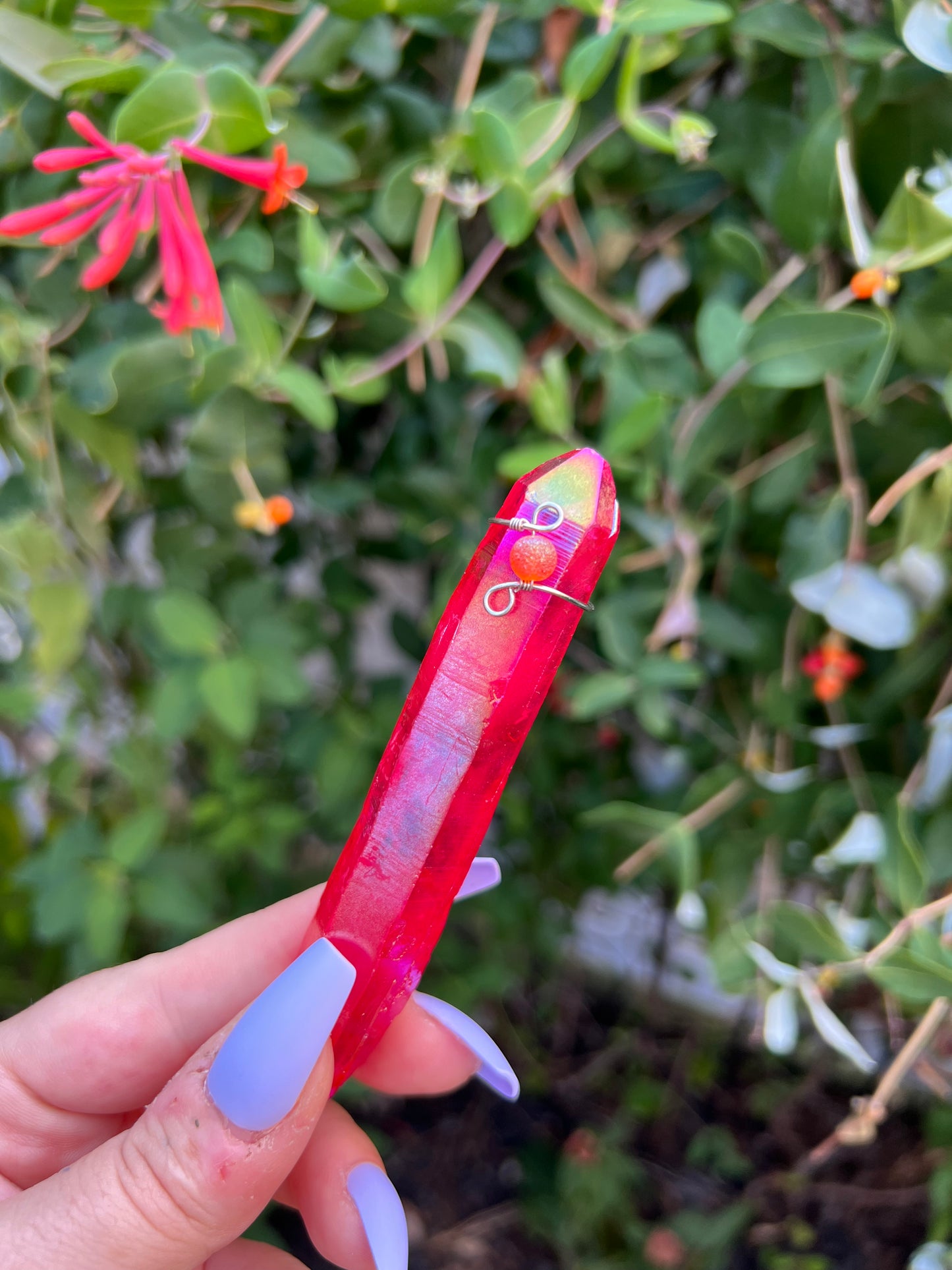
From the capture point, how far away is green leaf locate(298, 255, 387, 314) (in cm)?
47

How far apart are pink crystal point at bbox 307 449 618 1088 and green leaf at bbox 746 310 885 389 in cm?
18

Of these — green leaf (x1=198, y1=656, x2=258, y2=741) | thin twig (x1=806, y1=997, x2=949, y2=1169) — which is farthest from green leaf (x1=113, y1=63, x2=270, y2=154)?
thin twig (x1=806, y1=997, x2=949, y2=1169)

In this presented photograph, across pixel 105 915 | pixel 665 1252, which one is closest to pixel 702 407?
pixel 105 915

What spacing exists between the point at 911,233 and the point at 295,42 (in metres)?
0.34

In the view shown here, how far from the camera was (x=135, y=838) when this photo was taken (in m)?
0.69

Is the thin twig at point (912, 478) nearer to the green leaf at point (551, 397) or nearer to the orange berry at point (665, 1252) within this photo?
the green leaf at point (551, 397)

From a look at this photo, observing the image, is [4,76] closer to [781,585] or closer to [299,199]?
[299,199]

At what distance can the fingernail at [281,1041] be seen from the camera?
1.21ft

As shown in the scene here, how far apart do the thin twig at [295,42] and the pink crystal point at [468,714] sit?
0.30 meters

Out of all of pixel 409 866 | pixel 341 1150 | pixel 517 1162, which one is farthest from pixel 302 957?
pixel 517 1162

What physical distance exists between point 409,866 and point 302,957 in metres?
0.06

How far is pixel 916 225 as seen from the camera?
44 cm

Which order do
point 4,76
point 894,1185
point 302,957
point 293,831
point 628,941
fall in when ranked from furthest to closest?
1. point 628,941
2. point 894,1185
3. point 293,831
4. point 4,76
5. point 302,957

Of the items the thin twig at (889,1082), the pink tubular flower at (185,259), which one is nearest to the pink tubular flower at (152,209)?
the pink tubular flower at (185,259)
